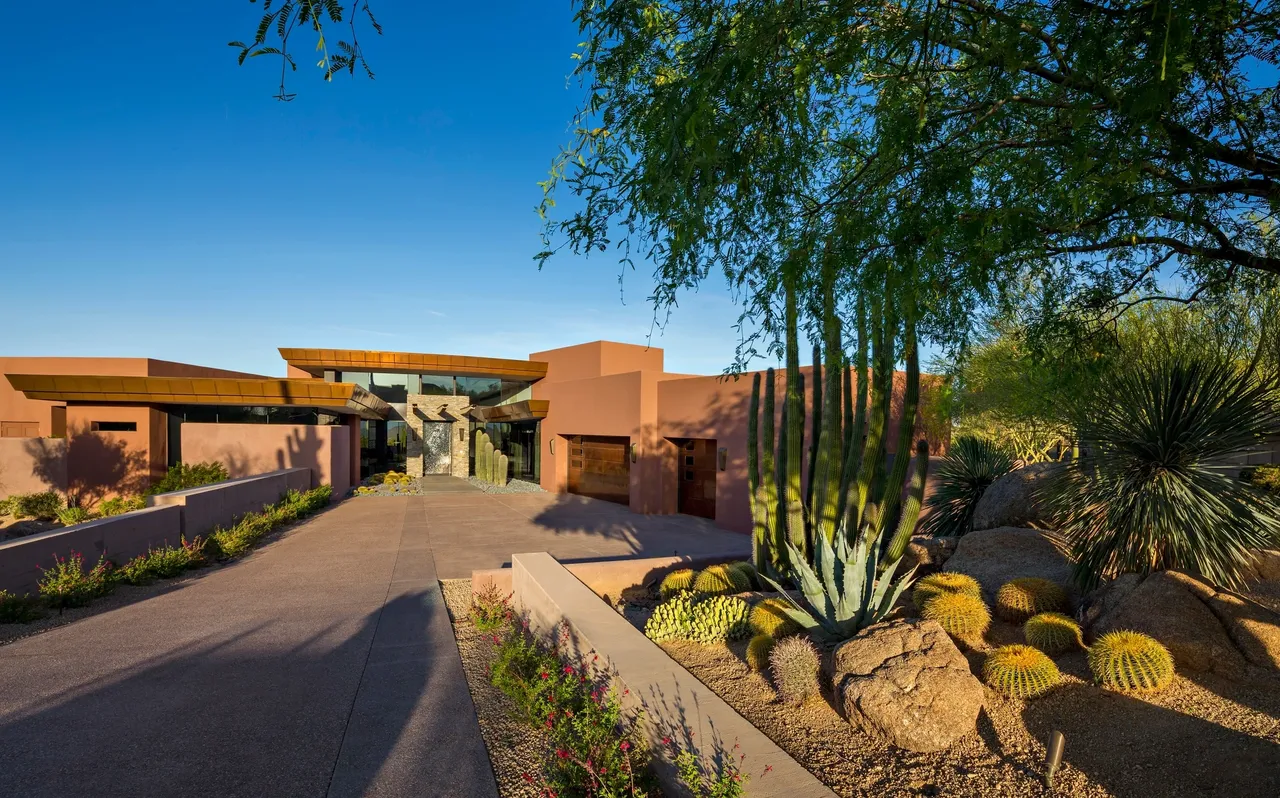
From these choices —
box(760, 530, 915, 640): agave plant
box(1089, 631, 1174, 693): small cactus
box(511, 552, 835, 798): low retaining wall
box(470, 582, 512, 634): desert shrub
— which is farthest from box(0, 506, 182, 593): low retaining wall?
box(1089, 631, 1174, 693): small cactus

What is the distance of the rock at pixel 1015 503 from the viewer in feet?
24.8

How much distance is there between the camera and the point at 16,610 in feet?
23.6

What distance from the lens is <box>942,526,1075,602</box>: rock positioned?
6.17 m

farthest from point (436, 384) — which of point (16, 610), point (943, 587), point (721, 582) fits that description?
point (943, 587)

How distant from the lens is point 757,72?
13.0 feet

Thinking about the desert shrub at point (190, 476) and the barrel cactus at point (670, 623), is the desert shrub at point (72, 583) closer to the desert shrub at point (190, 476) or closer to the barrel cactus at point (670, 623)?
the barrel cactus at point (670, 623)

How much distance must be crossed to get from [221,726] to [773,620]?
14.2 ft

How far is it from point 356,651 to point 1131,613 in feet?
21.4

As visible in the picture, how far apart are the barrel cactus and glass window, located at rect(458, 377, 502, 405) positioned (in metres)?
25.0

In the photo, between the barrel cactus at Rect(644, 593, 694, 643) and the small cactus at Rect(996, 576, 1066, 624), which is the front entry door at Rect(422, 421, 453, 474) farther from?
the small cactus at Rect(996, 576, 1066, 624)

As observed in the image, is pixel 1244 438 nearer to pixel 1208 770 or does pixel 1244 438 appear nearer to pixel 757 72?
pixel 1208 770

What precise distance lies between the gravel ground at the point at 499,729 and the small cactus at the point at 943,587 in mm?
3323

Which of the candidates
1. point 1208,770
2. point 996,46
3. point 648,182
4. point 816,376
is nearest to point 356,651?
point 648,182

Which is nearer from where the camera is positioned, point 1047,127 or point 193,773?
point 193,773
